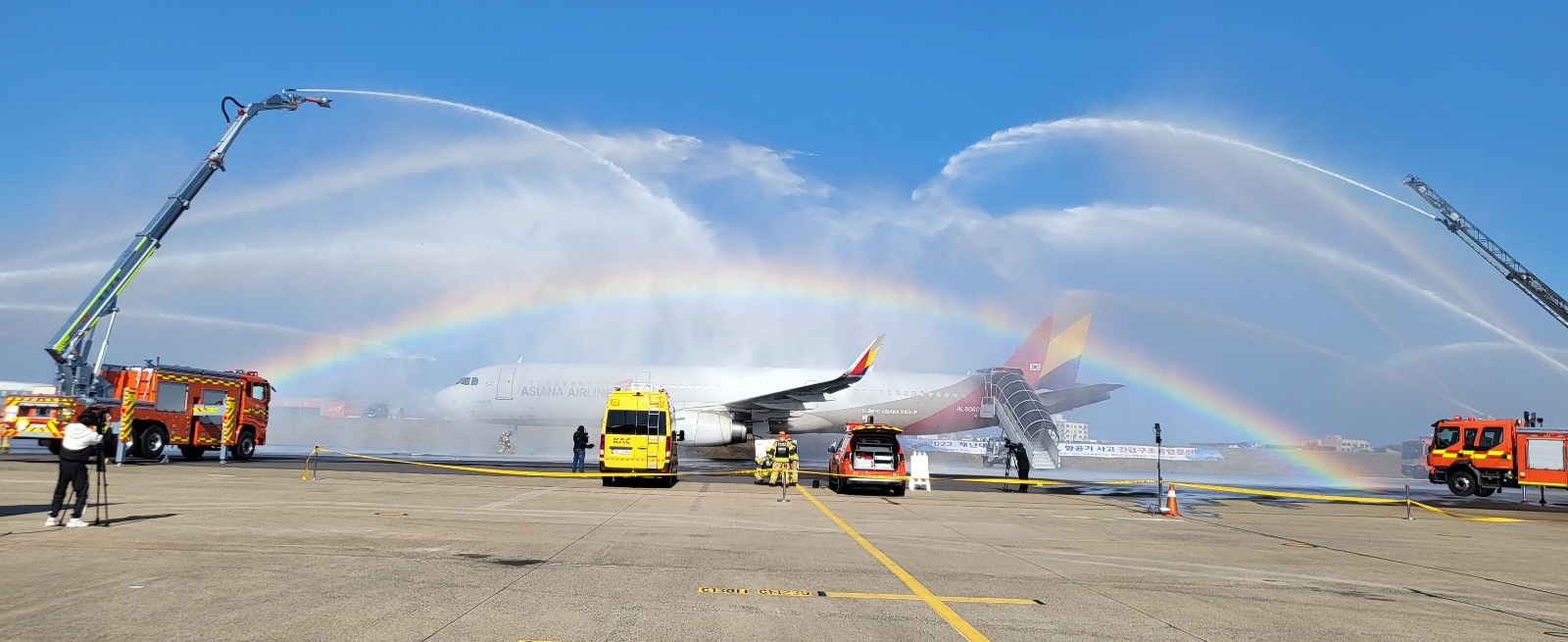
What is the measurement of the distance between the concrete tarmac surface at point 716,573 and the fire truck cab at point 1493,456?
43.7ft

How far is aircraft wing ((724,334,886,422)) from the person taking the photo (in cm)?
4234

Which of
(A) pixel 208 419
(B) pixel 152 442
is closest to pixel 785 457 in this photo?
(B) pixel 152 442

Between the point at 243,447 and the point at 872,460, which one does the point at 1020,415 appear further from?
the point at 243,447

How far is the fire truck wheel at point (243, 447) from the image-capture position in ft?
116

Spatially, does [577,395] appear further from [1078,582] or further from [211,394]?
[1078,582]

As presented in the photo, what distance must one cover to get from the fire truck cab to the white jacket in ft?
127

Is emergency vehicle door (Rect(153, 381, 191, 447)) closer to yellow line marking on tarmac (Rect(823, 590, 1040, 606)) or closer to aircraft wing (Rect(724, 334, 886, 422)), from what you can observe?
aircraft wing (Rect(724, 334, 886, 422))

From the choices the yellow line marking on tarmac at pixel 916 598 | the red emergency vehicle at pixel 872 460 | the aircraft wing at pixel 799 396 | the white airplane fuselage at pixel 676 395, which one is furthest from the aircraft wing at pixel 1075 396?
the yellow line marking on tarmac at pixel 916 598

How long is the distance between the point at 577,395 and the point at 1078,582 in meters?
38.8

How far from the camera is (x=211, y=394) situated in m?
34.2

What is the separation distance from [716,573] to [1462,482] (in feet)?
110

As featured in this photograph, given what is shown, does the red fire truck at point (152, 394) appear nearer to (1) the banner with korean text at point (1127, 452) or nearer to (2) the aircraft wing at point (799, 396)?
(2) the aircraft wing at point (799, 396)

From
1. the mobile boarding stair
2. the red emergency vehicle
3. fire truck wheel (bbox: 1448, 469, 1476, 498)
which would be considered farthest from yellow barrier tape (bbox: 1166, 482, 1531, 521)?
the mobile boarding stair

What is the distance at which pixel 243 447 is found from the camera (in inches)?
1398
